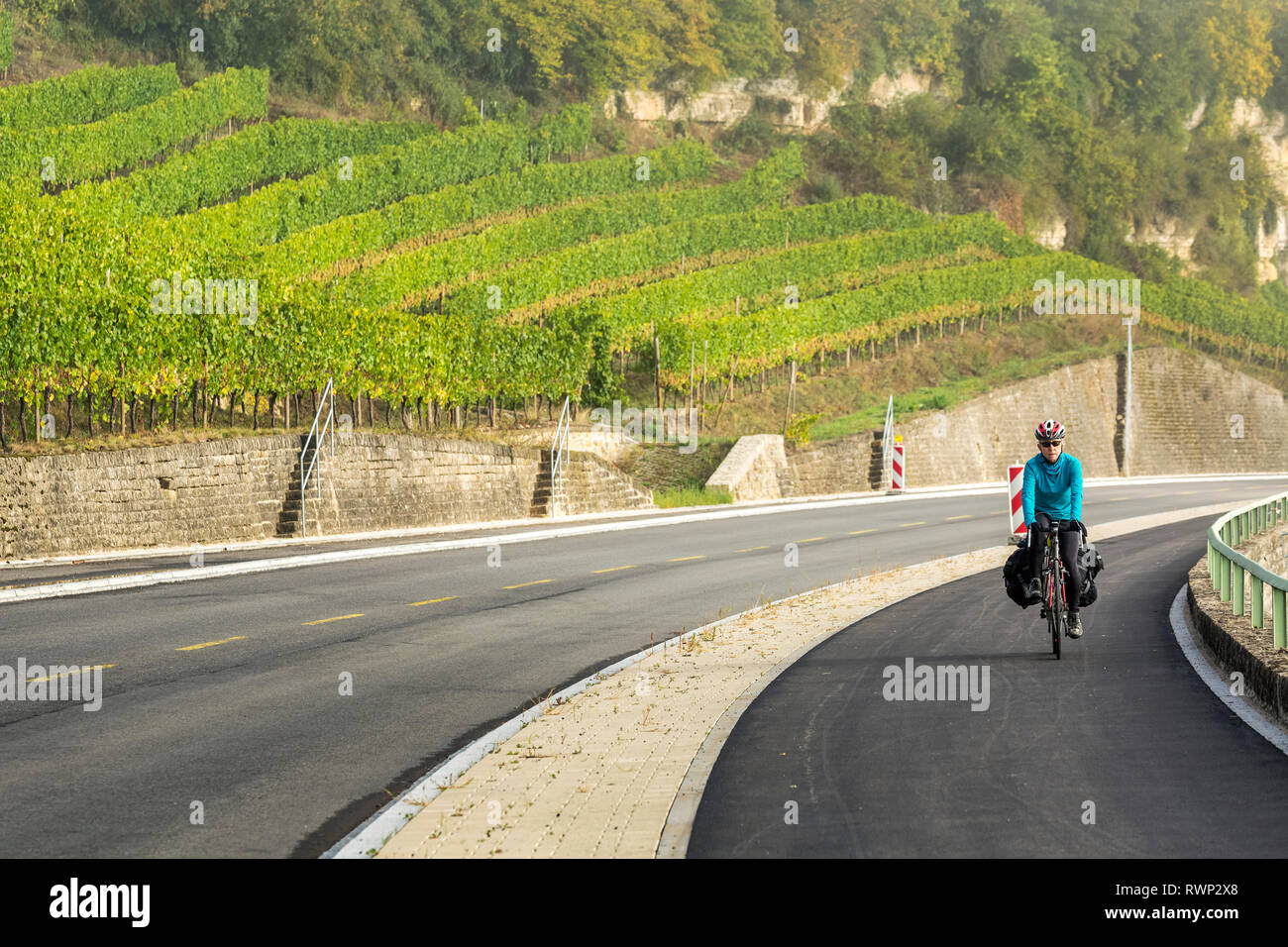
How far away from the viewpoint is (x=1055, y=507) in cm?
1224

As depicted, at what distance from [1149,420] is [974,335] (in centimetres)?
1384

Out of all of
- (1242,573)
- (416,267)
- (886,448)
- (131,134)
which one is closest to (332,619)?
(1242,573)

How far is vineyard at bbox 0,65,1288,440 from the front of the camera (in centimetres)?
3034

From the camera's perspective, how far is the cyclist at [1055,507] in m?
12.1

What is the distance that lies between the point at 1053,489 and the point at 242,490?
65.0 ft

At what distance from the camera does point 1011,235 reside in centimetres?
9794

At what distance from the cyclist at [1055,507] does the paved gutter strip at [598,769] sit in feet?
8.28

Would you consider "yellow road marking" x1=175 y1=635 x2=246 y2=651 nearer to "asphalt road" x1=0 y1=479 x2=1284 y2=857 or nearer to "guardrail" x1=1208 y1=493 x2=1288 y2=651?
"asphalt road" x1=0 y1=479 x2=1284 y2=857

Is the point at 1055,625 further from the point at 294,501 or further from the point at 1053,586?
the point at 294,501

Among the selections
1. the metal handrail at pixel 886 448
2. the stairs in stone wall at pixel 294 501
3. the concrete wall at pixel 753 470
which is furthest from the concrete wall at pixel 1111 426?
the stairs in stone wall at pixel 294 501

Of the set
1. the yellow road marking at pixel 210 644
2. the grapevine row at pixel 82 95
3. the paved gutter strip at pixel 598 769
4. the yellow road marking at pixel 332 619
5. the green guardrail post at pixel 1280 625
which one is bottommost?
the yellow road marking at pixel 332 619

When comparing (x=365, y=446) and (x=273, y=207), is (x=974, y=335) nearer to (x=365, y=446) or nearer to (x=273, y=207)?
(x=273, y=207)

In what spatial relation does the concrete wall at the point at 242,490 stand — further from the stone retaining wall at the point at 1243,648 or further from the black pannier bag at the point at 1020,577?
the stone retaining wall at the point at 1243,648

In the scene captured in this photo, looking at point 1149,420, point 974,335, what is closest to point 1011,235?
point 974,335
